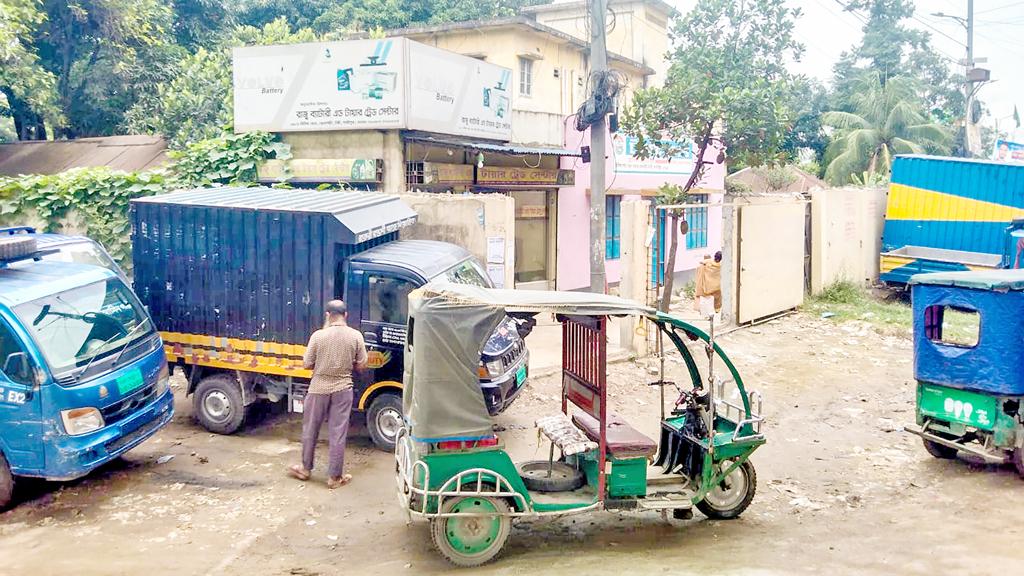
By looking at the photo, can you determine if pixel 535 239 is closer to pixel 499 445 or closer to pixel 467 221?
pixel 467 221

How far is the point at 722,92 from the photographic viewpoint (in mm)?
14312

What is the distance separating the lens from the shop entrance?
17203mm

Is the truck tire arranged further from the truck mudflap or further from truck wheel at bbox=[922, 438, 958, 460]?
truck wheel at bbox=[922, 438, 958, 460]

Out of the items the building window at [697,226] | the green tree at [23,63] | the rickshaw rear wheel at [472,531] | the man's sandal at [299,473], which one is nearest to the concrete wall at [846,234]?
the building window at [697,226]

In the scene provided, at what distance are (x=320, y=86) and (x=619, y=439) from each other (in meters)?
9.50

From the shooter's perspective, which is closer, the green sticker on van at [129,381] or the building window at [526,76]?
the green sticker on van at [129,381]

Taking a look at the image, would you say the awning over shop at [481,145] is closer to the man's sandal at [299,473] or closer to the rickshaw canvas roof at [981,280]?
the man's sandal at [299,473]

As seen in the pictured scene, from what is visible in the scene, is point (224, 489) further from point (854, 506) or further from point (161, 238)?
point (854, 506)

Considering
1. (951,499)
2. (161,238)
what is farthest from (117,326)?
(951,499)

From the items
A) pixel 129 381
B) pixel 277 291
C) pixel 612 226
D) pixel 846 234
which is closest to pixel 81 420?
pixel 129 381

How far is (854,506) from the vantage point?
279 inches

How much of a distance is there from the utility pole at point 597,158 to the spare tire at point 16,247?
7117 mm

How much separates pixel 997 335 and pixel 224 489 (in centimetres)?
713

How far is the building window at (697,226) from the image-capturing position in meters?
22.1
